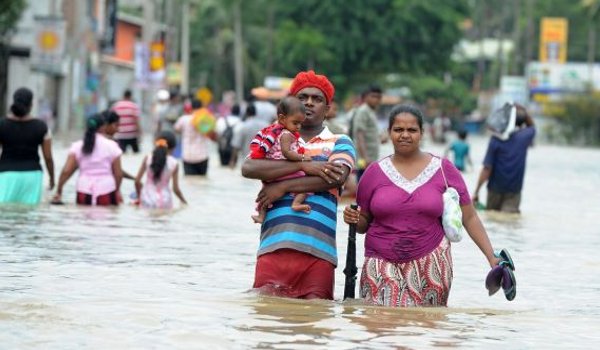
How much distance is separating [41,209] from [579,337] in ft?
30.3

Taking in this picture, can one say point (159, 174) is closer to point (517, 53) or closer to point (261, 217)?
point (261, 217)

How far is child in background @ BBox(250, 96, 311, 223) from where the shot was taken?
28.0ft

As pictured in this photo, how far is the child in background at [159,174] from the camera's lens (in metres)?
17.2

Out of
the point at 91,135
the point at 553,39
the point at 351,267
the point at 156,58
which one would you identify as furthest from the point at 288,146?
the point at 553,39

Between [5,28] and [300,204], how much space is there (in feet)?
120

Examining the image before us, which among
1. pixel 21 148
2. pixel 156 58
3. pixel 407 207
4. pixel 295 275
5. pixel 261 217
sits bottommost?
pixel 295 275

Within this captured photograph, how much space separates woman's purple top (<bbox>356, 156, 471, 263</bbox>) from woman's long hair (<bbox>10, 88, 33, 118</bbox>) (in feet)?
23.7

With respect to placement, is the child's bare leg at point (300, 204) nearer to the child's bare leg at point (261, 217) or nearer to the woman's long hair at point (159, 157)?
the child's bare leg at point (261, 217)

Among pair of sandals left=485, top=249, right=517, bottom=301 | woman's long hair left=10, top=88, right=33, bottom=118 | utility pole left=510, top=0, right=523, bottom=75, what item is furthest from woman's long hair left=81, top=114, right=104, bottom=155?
utility pole left=510, top=0, right=523, bottom=75

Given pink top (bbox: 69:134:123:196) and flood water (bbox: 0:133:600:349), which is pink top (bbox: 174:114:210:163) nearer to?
flood water (bbox: 0:133:600:349)

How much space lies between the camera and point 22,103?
15.5m

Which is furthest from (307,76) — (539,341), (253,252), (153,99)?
(153,99)

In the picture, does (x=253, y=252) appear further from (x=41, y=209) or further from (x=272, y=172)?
(x=272, y=172)

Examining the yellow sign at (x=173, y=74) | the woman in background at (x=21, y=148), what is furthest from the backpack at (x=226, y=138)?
the yellow sign at (x=173, y=74)
